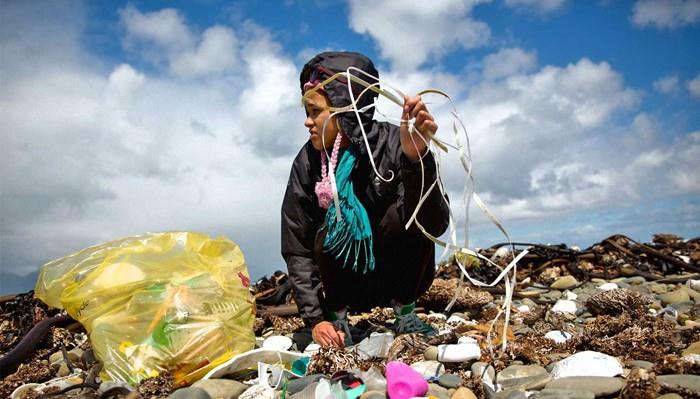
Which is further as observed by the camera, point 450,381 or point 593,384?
point 450,381

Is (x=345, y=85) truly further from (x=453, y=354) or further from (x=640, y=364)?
(x=640, y=364)

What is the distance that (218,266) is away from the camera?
11.0 feet

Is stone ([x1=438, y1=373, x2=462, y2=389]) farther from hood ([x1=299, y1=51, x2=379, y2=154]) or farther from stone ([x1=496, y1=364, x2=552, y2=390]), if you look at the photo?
hood ([x1=299, y1=51, x2=379, y2=154])

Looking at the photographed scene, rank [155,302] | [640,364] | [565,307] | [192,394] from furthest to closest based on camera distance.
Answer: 1. [565,307]
2. [155,302]
3. [640,364]
4. [192,394]

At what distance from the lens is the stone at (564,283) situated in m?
5.40

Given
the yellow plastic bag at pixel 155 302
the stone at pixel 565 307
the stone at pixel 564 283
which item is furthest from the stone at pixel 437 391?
the stone at pixel 564 283

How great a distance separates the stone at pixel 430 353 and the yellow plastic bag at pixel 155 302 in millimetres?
990

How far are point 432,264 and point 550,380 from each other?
1.47m

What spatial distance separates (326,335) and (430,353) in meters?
0.67

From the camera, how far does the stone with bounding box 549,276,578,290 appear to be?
5.40 metres

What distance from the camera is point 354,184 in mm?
3383

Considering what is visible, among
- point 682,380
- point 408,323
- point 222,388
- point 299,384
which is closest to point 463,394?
point 299,384

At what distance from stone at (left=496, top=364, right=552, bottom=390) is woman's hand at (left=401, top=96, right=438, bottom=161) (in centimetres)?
112

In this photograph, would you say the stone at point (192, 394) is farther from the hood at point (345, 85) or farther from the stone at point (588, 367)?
the hood at point (345, 85)
